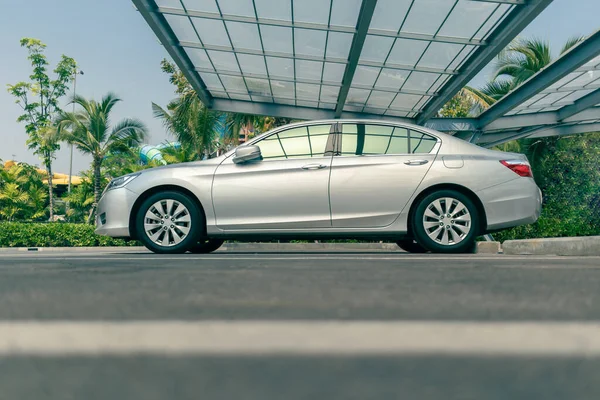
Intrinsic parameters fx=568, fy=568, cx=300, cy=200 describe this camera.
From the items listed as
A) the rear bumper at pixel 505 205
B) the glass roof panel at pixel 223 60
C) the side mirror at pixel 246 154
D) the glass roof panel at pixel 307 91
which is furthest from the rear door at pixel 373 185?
the glass roof panel at pixel 307 91

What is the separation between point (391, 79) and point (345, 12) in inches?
141

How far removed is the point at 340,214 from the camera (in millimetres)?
6523

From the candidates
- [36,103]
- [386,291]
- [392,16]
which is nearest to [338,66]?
[392,16]

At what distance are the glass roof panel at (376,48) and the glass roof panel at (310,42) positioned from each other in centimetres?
91

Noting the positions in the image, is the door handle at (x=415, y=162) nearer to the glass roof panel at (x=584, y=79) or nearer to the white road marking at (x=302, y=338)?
the white road marking at (x=302, y=338)

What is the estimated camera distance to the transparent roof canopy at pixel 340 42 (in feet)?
34.0

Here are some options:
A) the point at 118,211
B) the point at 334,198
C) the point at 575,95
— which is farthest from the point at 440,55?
the point at 118,211

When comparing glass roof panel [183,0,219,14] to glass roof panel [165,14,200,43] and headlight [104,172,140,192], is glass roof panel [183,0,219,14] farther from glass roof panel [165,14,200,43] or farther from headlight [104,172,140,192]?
headlight [104,172,140,192]

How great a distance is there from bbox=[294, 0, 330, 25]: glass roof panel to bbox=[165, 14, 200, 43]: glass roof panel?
7.34ft

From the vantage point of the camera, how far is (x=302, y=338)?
1.19 m

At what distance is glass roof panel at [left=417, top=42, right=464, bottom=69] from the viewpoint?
37.9ft

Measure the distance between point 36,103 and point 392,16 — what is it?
31584 millimetres

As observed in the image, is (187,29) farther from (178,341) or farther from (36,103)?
(36,103)

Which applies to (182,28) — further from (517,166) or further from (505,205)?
(505,205)
